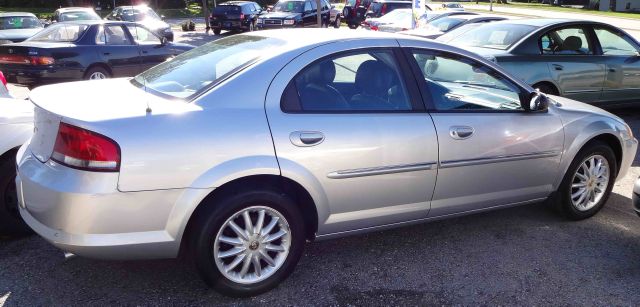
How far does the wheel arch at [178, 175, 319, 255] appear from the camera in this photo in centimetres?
295

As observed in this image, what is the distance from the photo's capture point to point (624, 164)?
4.53m

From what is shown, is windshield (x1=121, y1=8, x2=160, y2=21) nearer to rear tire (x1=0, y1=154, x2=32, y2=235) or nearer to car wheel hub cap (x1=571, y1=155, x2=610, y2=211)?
rear tire (x1=0, y1=154, x2=32, y2=235)

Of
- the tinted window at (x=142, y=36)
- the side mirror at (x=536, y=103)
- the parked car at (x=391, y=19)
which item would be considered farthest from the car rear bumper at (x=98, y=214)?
the parked car at (x=391, y=19)

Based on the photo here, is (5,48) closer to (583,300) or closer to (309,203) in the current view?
(309,203)

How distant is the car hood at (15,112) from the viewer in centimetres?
378

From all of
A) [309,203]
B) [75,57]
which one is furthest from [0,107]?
[75,57]

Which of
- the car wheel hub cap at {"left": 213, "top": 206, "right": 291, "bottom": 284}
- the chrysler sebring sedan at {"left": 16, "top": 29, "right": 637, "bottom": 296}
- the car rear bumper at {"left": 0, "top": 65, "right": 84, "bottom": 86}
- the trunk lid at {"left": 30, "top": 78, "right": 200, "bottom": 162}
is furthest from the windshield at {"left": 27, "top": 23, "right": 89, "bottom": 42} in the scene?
the car wheel hub cap at {"left": 213, "top": 206, "right": 291, "bottom": 284}

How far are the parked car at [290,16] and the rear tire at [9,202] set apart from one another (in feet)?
60.6

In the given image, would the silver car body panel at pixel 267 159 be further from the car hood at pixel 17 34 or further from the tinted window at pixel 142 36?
the car hood at pixel 17 34

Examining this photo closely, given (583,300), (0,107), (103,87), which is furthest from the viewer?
(0,107)

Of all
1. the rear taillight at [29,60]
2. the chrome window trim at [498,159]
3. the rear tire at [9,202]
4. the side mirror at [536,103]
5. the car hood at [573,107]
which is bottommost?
the rear tire at [9,202]

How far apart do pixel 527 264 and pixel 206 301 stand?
208 centimetres

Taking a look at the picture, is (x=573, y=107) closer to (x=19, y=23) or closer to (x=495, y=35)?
(x=495, y=35)

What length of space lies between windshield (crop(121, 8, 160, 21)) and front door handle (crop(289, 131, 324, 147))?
20270mm
